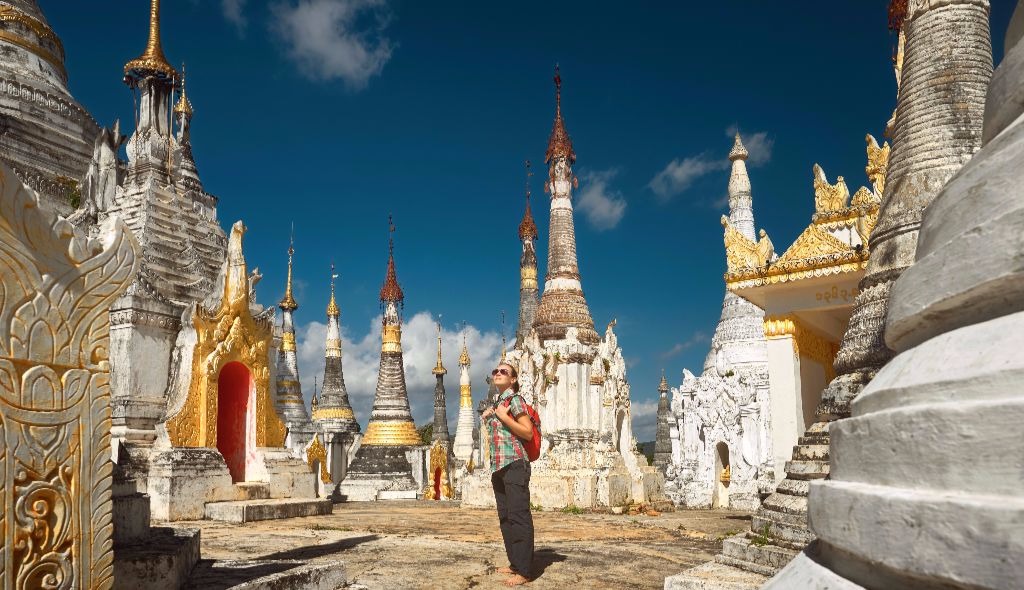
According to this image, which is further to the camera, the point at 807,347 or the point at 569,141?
the point at 569,141

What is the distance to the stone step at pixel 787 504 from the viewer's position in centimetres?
472

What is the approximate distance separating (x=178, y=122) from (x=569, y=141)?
327 inches

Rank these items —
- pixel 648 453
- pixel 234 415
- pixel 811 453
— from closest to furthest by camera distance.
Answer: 1. pixel 811 453
2. pixel 234 415
3. pixel 648 453

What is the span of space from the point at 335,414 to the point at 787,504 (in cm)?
2473

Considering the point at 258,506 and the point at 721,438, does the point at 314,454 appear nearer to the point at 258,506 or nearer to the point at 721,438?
the point at 721,438

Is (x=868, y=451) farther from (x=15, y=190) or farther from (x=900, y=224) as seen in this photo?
(x=900, y=224)

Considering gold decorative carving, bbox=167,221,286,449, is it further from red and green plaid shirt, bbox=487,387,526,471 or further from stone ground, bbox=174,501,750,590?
red and green plaid shirt, bbox=487,387,526,471

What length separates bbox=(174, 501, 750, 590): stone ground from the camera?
5.00 meters

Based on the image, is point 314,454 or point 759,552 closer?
point 759,552

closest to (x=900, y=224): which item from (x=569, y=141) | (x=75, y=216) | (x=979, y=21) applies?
(x=979, y=21)

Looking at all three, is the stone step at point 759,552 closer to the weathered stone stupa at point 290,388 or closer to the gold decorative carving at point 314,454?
the gold decorative carving at point 314,454

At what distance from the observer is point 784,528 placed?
15.4 ft

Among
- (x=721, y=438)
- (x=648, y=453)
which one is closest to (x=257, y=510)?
(x=721, y=438)

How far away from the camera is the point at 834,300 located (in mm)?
10570
